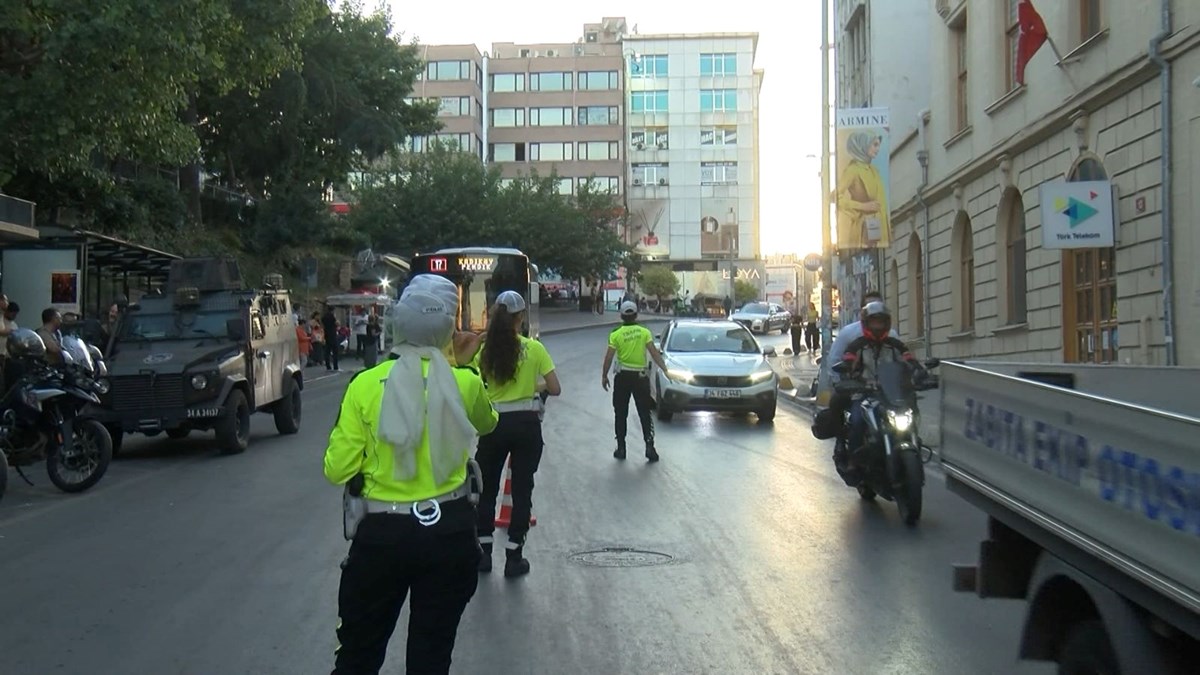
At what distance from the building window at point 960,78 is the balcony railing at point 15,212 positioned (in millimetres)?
18739

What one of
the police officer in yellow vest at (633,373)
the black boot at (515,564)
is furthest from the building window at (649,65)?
the black boot at (515,564)

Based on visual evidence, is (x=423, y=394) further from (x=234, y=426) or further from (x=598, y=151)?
(x=598, y=151)

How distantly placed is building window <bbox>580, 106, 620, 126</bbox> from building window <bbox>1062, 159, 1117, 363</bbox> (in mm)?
→ 79040

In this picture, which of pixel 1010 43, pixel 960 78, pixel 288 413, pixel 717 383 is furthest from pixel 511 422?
pixel 960 78

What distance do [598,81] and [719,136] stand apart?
10.7 m

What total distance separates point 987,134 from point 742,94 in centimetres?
7700

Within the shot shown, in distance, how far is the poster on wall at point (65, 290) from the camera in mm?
22172

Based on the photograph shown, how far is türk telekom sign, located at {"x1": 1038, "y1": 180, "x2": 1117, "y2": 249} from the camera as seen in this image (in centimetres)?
1769

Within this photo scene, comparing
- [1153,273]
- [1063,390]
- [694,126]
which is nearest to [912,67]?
[1153,273]

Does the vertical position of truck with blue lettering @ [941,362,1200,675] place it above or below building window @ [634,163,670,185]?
below

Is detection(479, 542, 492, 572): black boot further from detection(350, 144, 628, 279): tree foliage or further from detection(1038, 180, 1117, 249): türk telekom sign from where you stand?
detection(350, 144, 628, 279): tree foliage

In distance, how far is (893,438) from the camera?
32.9 feet

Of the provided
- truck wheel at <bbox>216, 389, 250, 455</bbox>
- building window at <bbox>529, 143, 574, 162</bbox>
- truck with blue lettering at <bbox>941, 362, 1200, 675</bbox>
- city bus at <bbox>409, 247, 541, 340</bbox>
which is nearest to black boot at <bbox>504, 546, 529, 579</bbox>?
truck with blue lettering at <bbox>941, 362, 1200, 675</bbox>

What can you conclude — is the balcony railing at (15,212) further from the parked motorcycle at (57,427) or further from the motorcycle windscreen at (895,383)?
the motorcycle windscreen at (895,383)
